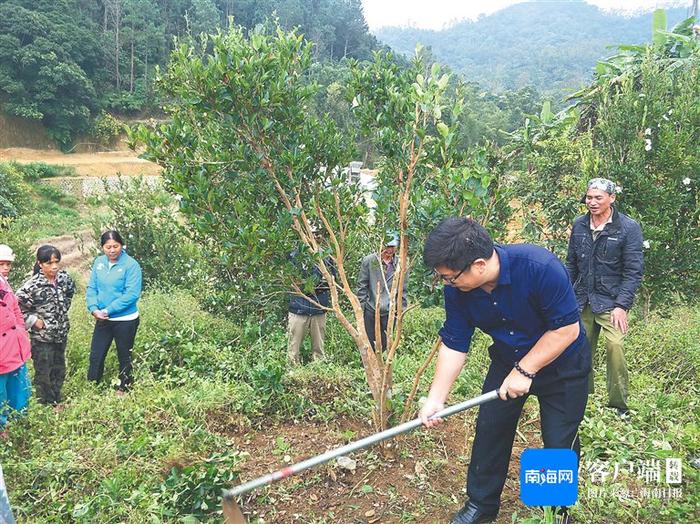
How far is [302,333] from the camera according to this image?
17.8 ft

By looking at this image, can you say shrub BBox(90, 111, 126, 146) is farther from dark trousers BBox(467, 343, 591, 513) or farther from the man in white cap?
dark trousers BBox(467, 343, 591, 513)

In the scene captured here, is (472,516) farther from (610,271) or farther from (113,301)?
(113,301)

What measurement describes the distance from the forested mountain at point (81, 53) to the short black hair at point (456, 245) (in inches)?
1031

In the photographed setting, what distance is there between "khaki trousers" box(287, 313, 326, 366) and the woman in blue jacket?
1.49 m

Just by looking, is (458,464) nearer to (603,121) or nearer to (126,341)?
(126,341)

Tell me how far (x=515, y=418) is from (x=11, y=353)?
12.1 feet

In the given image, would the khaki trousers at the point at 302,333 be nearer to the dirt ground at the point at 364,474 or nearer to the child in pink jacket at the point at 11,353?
the dirt ground at the point at 364,474

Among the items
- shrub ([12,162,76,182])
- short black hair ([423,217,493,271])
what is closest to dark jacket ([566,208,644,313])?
short black hair ([423,217,493,271])

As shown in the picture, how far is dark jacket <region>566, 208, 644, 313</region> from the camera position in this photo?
12.6ft

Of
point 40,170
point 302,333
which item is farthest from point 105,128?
point 302,333

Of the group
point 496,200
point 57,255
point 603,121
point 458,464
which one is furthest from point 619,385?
point 57,255

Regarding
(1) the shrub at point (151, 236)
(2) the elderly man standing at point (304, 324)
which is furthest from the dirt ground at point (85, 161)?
(2) the elderly man standing at point (304, 324)

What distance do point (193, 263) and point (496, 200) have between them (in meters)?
6.97

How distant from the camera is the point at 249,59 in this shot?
3170 millimetres
